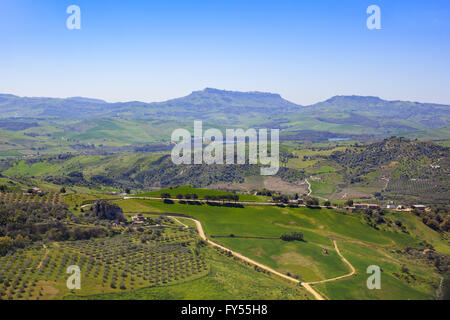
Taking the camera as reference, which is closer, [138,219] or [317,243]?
[317,243]

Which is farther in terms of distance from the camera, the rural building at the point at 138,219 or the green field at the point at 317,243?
the rural building at the point at 138,219

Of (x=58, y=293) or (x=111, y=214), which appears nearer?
(x=58, y=293)

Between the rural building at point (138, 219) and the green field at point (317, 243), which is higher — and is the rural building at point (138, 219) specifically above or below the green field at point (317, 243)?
above

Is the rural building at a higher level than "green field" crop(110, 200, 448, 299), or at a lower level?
higher

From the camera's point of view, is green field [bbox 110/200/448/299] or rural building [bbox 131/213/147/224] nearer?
green field [bbox 110/200/448/299]

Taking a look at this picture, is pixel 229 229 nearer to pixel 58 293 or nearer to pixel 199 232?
pixel 199 232

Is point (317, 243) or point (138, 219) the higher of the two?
point (138, 219)

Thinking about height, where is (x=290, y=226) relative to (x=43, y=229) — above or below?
below
